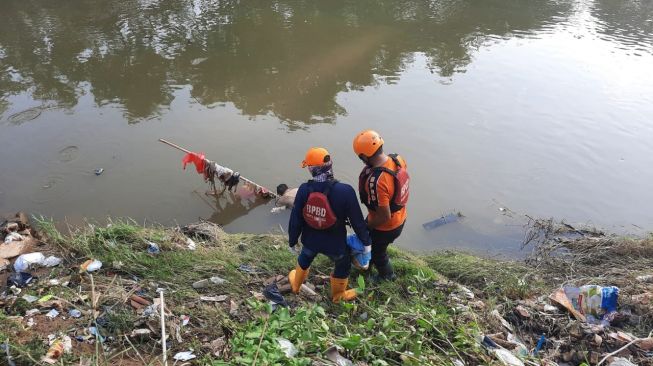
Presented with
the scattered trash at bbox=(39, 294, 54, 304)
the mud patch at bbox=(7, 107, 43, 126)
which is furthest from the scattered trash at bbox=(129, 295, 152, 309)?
the mud patch at bbox=(7, 107, 43, 126)

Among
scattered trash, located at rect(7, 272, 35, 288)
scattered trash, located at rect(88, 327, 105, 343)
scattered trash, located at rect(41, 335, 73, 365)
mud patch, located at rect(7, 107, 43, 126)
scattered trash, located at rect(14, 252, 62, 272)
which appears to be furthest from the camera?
mud patch, located at rect(7, 107, 43, 126)

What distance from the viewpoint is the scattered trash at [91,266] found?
4547mm

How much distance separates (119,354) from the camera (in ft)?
11.0

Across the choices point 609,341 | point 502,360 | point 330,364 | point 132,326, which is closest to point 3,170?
point 132,326

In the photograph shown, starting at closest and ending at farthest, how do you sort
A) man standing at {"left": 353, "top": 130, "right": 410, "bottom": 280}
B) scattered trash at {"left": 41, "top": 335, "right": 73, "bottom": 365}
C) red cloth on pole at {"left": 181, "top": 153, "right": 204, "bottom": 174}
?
scattered trash at {"left": 41, "top": 335, "right": 73, "bottom": 365} < man standing at {"left": 353, "top": 130, "right": 410, "bottom": 280} < red cloth on pole at {"left": 181, "top": 153, "right": 204, "bottom": 174}

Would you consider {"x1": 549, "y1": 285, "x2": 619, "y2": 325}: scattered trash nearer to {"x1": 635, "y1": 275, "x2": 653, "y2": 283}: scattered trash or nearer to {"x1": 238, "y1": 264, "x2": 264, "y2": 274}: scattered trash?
{"x1": 635, "y1": 275, "x2": 653, "y2": 283}: scattered trash

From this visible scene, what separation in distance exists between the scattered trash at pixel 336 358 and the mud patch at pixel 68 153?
678 cm

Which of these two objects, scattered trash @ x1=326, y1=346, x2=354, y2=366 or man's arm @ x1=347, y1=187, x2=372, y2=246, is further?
man's arm @ x1=347, y1=187, x2=372, y2=246

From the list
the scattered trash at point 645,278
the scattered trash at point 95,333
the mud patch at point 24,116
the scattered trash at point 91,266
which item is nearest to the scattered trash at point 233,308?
the scattered trash at point 95,333

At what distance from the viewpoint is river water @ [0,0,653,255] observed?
23.9ft

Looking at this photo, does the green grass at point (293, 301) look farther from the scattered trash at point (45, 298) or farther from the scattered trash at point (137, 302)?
the scattered trash at point (45, 298)

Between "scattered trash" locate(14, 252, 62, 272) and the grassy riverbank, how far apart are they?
0.13m

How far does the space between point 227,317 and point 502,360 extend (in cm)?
213

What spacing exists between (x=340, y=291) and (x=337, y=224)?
76 centimetres
